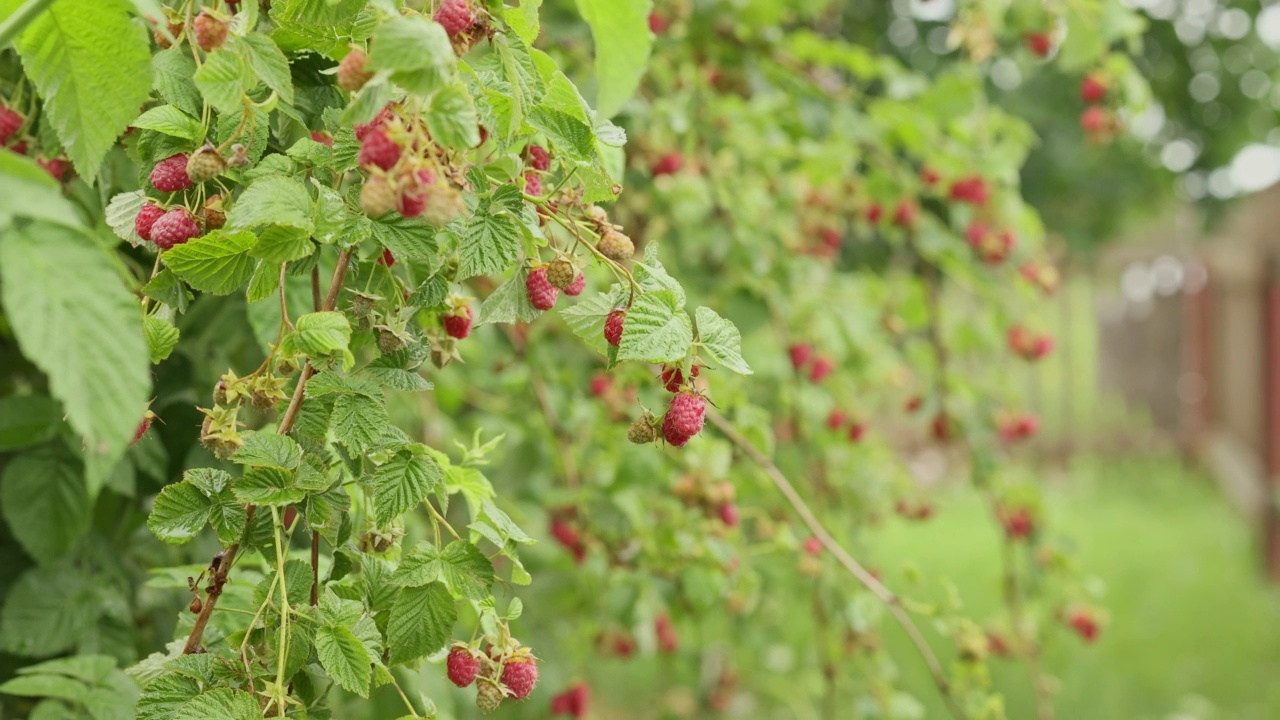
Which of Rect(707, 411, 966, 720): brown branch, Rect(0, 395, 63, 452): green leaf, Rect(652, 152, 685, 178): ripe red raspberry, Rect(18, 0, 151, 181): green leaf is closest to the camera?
Rect(18, 0, 151, 181): green leaf

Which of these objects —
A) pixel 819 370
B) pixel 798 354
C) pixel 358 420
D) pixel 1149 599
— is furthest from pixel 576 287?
pixel 1149 599

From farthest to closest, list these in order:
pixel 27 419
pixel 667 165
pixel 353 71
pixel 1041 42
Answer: pixel 1041 42 < pixel 667 165 < pixel 27 419 < pixel 353 71

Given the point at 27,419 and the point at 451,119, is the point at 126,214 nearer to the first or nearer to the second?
the point at 451,119

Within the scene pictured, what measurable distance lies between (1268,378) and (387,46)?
547cm

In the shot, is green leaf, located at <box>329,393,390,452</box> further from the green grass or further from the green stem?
the green grass

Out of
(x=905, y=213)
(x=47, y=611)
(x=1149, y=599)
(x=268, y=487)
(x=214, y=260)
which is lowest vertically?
(x=1149, y=599)

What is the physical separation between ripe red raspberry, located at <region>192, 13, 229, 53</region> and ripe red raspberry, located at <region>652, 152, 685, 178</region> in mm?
1072

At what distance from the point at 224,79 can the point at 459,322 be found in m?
0.23

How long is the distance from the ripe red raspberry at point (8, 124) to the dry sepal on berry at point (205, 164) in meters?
0.32

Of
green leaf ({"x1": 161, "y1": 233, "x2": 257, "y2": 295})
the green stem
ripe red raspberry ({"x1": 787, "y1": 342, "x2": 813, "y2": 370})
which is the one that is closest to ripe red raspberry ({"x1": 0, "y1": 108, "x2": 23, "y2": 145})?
green leaf ({"x1": 161, "y1": 233, "x2": 257, "y2": 295})

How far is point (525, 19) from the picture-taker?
2.33ft

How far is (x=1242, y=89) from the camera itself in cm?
346

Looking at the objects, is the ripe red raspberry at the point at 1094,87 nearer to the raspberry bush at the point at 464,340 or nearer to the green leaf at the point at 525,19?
the raspberry bush at the point at 464,340

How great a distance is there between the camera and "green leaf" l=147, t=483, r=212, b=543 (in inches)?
27.6
